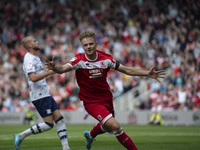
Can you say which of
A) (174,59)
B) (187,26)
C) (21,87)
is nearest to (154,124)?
(174,59)

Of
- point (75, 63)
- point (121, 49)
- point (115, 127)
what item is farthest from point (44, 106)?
point (121, 49)

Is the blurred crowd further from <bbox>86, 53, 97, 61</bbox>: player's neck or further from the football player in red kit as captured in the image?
<bbox>86, 53, 97, 61</bbox>: player's neck

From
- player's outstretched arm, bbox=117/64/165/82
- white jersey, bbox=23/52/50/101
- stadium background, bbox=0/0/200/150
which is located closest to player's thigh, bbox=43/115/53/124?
white jersey, bbox=23/52/50/101

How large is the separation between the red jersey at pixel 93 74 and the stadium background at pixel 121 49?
38.9 ft

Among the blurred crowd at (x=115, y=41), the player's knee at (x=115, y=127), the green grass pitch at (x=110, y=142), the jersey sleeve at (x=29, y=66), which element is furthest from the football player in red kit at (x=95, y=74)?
the blurred crowd at (x=115, y=41)

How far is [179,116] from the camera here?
66.9 feet

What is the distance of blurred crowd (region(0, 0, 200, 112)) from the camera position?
22.2 m

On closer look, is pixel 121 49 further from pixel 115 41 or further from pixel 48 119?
pixel 48 119

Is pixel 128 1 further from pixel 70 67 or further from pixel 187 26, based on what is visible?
pixel 70 67

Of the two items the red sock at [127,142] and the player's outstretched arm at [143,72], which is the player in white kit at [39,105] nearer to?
the red sock at [127,142]

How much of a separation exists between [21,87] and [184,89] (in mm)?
10357

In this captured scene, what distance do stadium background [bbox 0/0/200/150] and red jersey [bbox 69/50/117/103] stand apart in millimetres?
11848

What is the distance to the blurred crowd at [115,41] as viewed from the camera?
22.2 m

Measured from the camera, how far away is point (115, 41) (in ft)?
84.1
